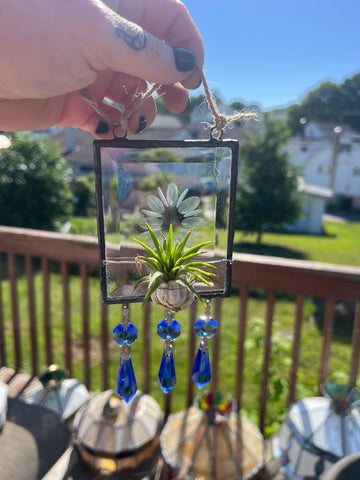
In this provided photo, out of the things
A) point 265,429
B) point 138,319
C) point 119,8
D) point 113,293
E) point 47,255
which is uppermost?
point 119,8

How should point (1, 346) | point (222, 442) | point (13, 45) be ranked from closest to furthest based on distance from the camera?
point (13, 45)
point (222, 442)
point (1, 346)

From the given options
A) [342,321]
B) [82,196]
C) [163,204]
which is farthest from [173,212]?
[82,196]

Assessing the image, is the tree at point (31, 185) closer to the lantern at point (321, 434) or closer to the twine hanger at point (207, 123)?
the lantern at point (321, 434)

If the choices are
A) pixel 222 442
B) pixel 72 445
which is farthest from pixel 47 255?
pixel 222 442

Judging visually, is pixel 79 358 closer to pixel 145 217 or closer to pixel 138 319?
pixel 138 319

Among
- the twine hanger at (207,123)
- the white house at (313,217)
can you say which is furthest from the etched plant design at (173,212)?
the white house at (313,217)

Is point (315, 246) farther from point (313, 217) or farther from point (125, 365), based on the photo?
point (125, 365)
